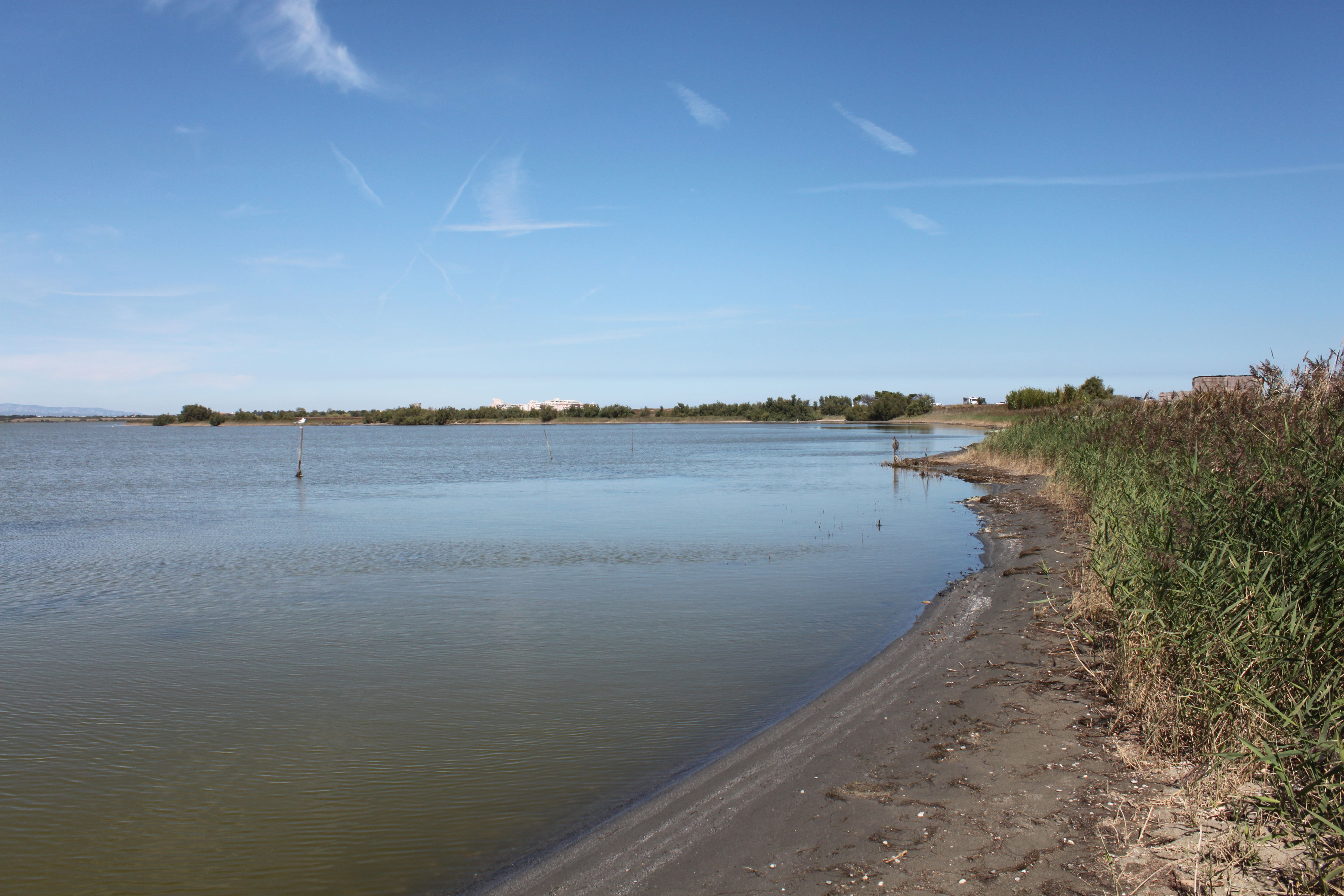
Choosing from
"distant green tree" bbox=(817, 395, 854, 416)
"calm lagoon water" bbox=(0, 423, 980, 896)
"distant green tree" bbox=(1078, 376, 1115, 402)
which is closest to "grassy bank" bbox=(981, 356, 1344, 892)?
"calm lagoon water" bbox=(0, 423, 980, 896)

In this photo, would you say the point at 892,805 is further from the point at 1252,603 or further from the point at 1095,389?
the point at 1095,389

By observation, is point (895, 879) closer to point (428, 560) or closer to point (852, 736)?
point (852, 736)

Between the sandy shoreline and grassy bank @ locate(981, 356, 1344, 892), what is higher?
grassy bank @ locate(981, 356, 1344, 892)

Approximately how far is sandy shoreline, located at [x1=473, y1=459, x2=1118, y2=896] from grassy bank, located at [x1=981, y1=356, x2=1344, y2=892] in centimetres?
65

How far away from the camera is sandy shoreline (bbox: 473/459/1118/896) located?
4.79 metres

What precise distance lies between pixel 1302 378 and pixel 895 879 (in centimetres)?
696

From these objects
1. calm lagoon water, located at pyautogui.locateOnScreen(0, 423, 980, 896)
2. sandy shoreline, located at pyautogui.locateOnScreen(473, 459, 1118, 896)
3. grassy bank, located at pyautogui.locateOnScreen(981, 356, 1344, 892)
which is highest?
grassy bank, located at pyautogui.locateOnScreen(981, 356, 1344, 892)

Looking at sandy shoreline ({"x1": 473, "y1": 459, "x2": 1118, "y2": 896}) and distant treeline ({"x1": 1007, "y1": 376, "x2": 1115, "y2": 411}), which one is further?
distant treeline ({"x1": 1007, "y1": 376, "x2": 1115, "y2": 411})

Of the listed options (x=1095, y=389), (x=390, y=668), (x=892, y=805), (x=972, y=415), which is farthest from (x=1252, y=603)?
(x=972, y=415)

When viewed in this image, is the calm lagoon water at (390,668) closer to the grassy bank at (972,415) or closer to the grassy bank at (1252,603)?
the grassy bank at (1252,603)

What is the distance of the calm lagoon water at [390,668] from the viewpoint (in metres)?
6.12

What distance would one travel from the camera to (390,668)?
1026cm

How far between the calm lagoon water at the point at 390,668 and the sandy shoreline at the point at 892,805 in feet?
2.21

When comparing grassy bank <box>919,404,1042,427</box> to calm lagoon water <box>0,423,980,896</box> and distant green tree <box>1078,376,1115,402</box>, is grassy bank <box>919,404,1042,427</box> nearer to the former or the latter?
distant green tree <box>1078,376,1115,402</box>
